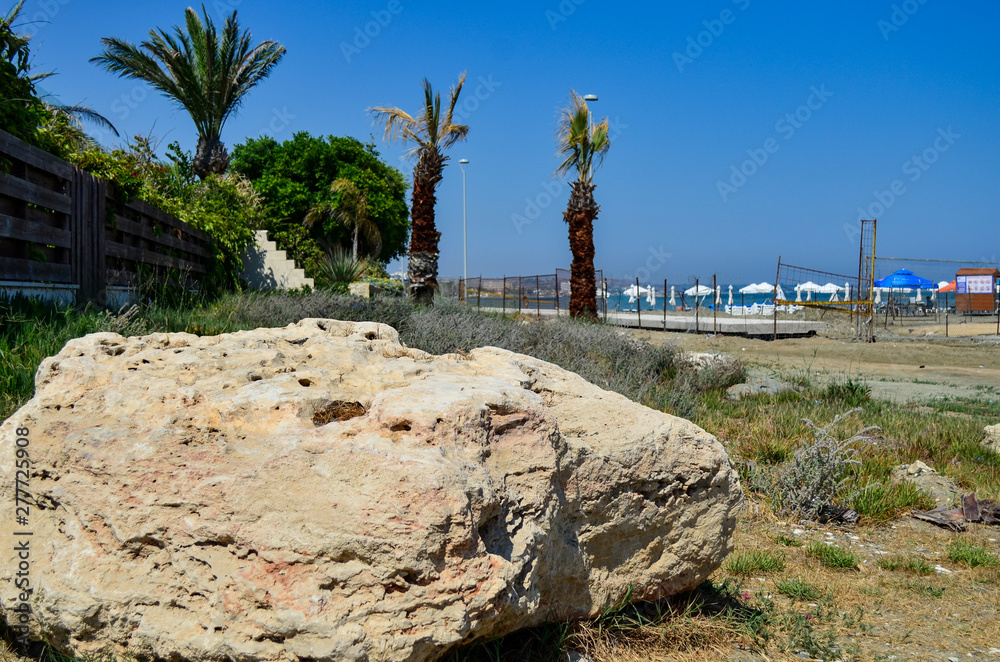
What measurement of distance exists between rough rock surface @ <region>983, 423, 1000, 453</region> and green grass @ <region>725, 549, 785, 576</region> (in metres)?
4.24

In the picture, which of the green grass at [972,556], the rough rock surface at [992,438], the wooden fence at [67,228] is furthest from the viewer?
the rough rock surface at [992,438]

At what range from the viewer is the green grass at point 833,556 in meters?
4.09

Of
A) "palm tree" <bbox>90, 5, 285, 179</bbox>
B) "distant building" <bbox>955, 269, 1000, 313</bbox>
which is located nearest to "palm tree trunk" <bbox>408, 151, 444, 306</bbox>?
"palm tree" <bbox>90, 5, 285, 179</bbox>

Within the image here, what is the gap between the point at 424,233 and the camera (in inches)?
721

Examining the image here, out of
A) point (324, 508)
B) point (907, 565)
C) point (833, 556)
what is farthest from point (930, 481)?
point (324, 508)

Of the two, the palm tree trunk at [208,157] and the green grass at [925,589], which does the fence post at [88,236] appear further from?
the palm tree trunk at [208,157]

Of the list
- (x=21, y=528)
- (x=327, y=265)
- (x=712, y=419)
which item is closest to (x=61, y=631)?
(x=21, y=528)

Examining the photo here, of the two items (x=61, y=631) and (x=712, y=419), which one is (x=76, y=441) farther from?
(x=712, y=419)

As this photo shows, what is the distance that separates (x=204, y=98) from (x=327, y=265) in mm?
7947

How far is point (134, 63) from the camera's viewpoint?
2131 centimetres

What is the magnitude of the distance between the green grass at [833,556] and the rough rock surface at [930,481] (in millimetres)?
1751

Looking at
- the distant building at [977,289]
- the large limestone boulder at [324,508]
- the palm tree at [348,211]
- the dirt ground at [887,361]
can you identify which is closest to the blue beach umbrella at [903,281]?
the distant building at [977,289]

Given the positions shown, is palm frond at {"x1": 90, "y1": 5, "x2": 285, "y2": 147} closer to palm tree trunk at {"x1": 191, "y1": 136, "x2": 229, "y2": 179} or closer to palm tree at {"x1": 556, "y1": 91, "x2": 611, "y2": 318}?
palm tree trunk at {"x1": 191, "y1": 136, "x2": 229, "y2": 179}

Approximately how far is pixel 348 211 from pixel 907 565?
1178 inches
